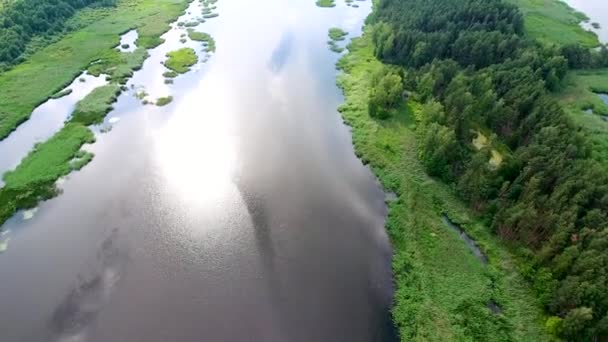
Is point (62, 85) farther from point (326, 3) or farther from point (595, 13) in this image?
point (595, 13)

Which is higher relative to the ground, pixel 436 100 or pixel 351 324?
pixel 436 100

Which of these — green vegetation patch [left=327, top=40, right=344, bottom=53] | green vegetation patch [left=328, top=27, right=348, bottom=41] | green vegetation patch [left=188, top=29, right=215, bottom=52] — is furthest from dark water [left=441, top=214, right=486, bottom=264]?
green vegetation patch [left=188, top=29, right=215, bottom=52]

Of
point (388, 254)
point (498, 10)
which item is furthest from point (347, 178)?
point (498, 10)

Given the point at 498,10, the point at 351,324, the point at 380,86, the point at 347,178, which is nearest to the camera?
the point at 351,324

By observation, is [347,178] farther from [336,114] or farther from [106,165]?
[106,165]

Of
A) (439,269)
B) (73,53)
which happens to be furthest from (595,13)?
(73,53)
